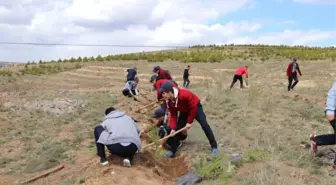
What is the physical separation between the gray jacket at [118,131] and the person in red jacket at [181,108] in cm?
70

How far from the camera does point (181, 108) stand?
7.01 metres

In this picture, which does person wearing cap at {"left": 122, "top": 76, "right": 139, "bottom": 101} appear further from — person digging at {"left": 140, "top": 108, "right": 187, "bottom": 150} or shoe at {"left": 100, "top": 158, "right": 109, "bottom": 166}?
shoe at {"left": 100, "top": 158, "right": 109, "bottom": 166}

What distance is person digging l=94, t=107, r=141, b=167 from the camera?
6.58m

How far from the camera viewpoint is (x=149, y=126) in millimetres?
9773

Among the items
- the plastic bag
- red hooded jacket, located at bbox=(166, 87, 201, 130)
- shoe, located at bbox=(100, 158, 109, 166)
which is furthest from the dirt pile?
the plastic bag

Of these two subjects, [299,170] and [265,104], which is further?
[265,104]

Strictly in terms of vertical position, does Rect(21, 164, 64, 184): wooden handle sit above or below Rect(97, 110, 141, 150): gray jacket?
Result: below

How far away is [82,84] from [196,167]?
22969 millimetres

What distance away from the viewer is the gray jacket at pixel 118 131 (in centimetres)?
658

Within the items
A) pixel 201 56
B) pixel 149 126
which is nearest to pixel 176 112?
pixel 149 126

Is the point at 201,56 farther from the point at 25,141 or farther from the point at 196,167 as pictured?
the point at 196,167

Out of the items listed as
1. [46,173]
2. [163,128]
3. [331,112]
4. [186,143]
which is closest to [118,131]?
[46,173]

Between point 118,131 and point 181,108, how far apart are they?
1.10m

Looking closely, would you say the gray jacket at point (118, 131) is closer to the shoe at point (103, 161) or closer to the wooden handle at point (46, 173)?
the shoe at point (103, 161)
